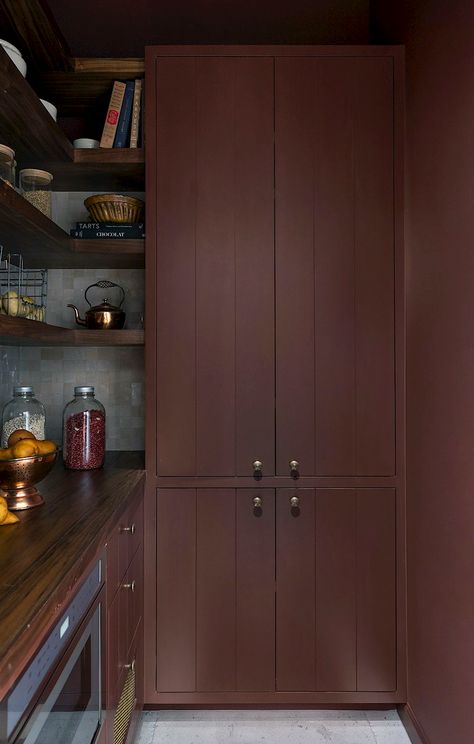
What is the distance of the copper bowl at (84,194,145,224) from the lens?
6.42ft

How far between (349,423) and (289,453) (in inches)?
9.5

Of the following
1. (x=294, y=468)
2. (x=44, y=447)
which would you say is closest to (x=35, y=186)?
(x=44, y=447)

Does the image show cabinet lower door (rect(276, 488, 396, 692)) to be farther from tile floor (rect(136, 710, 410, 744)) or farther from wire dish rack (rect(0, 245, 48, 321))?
wire dish rack (rect(0, 245, 48, 321))

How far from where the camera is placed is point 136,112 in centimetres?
196

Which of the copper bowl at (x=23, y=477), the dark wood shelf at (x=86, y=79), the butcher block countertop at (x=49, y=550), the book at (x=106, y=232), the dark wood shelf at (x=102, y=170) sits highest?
the dark wood shelf at (x=86, y=79)

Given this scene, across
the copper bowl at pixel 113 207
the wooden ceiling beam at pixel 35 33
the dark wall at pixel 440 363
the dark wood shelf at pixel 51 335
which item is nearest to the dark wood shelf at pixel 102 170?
the copper bowl at pixel 113 207

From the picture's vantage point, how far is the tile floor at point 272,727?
5.90 feet

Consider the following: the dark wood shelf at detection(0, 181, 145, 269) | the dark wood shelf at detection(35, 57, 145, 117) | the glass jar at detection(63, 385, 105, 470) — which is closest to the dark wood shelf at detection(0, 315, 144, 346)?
the glass jar at detection(63, 385, 105, 470)

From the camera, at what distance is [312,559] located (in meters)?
1.86

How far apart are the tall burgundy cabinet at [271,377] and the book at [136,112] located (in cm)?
11

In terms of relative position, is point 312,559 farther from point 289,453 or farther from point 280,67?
point 280,67

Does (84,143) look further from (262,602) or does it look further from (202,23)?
(262,602)

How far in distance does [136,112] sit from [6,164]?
0.67 m

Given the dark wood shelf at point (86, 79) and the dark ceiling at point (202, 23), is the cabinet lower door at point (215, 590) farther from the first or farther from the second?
the dark ceiling at point (202, 23)
